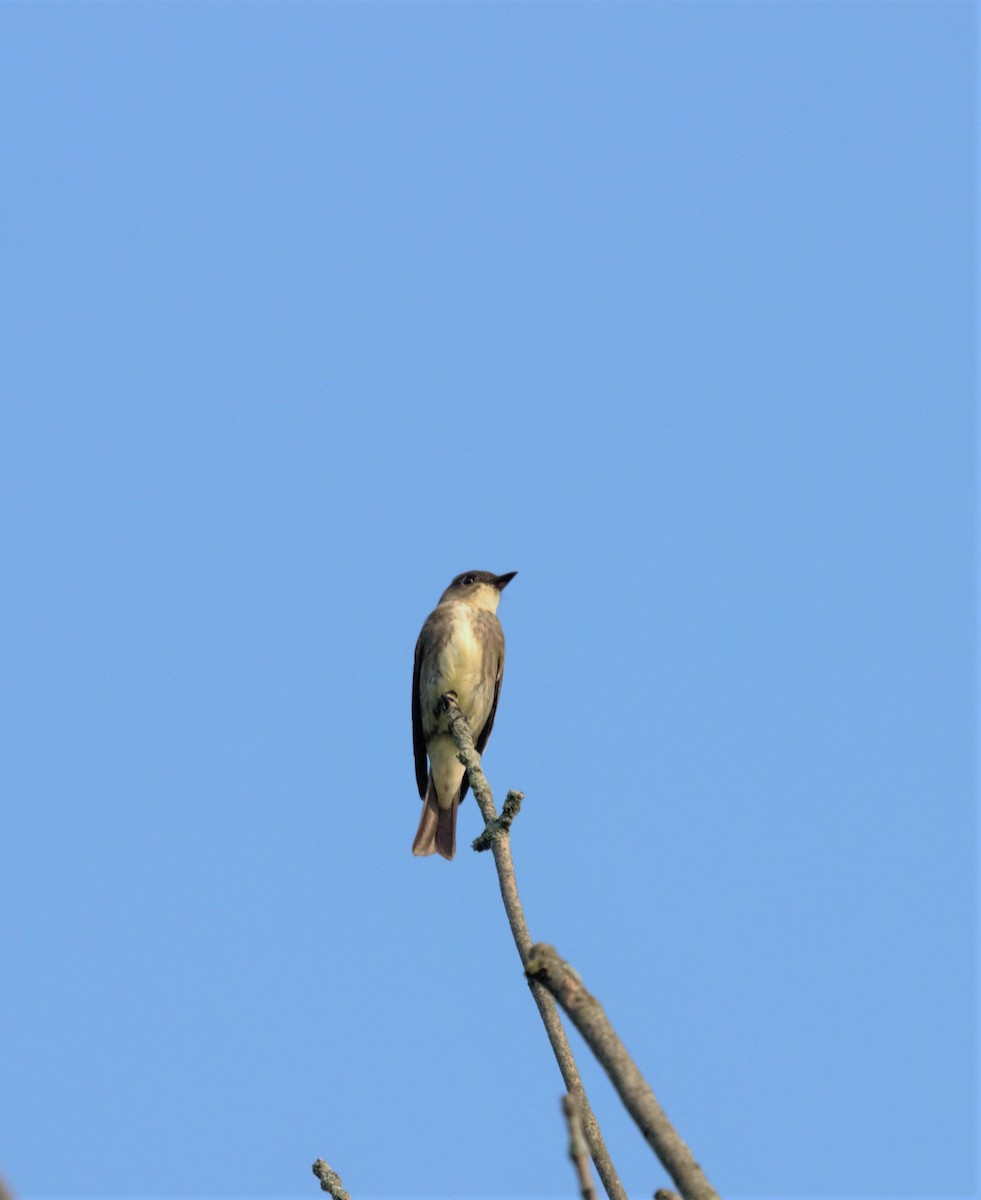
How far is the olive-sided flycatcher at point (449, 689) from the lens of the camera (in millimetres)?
11070

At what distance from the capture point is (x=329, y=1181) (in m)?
3.99

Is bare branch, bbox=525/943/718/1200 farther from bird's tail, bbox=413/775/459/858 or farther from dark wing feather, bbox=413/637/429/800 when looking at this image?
dark wing feather, bbox=413/637/429/800

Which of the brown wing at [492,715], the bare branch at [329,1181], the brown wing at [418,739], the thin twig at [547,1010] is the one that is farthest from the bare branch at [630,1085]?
the brown wing at [492,715]

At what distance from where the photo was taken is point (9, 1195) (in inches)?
65.4

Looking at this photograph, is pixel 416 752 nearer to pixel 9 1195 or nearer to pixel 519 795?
pixel 519 795

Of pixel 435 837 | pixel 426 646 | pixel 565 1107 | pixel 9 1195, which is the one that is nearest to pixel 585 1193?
pixel 565 1107

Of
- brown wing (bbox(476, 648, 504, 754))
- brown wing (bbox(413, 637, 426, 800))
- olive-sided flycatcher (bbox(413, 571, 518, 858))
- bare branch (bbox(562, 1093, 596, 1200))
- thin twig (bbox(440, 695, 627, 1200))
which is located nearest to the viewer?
bare branch (bbox(562, 1093, 596, 1200))

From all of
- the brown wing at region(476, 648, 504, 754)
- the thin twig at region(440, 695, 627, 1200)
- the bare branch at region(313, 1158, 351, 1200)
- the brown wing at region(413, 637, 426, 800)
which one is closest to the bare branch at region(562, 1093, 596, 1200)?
the thin twig at region(440, 695, 627, 1200)

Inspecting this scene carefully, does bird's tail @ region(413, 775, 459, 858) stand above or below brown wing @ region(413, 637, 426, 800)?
below

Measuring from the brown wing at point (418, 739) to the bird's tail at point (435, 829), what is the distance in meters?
0.14

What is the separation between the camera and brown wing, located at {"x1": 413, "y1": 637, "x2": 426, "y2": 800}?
1145 cm

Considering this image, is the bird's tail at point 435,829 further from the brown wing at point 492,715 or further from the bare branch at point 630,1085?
the bare branch at point 630,1085

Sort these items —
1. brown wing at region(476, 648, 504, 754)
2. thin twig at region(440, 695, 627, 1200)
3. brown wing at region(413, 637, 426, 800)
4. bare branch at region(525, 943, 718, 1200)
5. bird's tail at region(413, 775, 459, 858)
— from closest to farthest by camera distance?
bare branch at region(525, 943, 718, 1200), thin twig at region(440, 695, 627, 1200), bird's tail at region(413, 775, 459, 858), brown wing at region(413, 637, 426, 800), brown wing at region(476, 648, 504, 754)

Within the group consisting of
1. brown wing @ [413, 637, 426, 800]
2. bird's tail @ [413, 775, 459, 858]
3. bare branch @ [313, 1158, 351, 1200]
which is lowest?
bare branch @ [313, 1158, 351, 1200]
